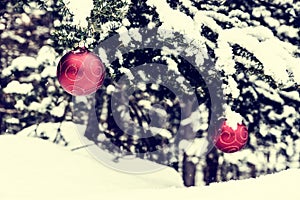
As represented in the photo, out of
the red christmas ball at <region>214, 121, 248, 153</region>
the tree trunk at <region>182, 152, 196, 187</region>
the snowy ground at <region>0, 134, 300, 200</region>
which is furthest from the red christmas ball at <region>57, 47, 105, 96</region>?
the tree trunk at <region>182, 152, 196, 187</region>

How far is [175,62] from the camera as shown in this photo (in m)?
4.45

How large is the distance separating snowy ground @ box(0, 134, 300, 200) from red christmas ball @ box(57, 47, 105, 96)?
670mm

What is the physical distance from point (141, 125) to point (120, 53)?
1213mm

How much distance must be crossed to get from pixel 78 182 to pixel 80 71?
90cm

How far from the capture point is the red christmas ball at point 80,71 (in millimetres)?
2928

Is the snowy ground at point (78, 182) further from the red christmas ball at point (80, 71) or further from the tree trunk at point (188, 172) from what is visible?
the tree trunk at point (188, 172)

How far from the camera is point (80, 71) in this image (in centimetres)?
293

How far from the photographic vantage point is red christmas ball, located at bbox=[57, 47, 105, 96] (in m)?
2.93

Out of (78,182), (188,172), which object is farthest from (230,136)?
(188,172)

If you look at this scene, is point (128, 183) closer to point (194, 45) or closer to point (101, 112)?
point (194, 45)

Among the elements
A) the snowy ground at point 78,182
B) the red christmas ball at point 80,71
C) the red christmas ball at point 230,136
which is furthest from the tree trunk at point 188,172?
the red christmas ball at point 80,71

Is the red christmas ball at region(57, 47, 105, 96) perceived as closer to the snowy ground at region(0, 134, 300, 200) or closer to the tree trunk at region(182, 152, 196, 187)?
the snowy ground at region(0, 134, 300, 200)

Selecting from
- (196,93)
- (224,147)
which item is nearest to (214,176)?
(196,93)

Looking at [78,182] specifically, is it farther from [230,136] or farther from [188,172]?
[188,172]
